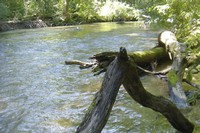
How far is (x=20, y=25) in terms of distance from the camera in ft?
94.4

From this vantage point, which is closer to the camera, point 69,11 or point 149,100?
point 149,100

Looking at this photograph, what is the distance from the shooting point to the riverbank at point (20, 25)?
88.1 ft

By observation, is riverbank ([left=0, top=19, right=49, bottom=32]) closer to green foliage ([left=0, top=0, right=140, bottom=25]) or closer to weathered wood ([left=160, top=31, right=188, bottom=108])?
green foliage ([left=0, top=0, right=140, bottom=25])

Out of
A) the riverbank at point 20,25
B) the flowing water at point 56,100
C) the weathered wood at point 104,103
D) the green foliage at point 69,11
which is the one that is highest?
the green foliage at point 69,11

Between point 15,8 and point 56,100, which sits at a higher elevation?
point 15,8

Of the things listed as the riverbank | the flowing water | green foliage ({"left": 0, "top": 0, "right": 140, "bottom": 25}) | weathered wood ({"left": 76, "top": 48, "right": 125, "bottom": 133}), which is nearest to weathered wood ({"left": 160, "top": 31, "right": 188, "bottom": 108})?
the flowing water

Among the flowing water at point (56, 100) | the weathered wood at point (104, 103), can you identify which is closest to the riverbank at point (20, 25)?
the flowing water at point (56, 100)

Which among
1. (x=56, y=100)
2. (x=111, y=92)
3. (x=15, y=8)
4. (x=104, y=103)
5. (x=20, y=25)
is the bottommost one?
(x=56, y=100)

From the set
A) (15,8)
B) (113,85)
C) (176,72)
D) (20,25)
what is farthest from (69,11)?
(113,85)

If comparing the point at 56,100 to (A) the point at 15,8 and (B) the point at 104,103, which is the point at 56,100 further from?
(A) the point at 15,8

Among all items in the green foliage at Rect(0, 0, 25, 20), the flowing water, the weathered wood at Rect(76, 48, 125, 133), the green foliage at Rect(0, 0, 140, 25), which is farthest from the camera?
the green foliage at Rect(0, 0, 140, 25)

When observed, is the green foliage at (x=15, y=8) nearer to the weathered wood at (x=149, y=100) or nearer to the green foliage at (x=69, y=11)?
the green foliage at (x=69, y=11)

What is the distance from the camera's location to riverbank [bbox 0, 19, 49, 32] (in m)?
26.9

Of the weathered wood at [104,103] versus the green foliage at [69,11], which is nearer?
the weathered wood at [104,103]
